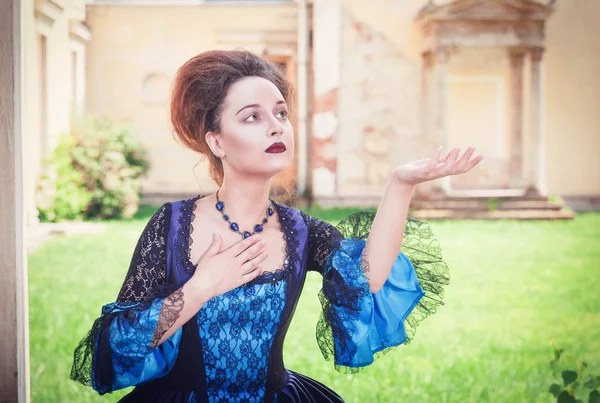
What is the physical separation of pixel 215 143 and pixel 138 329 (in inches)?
21.9

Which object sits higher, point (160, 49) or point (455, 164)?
point (160, 49)

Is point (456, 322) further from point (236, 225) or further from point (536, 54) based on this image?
point (536, 54)

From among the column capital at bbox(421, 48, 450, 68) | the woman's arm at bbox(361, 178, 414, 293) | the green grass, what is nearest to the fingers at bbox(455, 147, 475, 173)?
the woman's arm at bbox(361, 178, 414, 293)

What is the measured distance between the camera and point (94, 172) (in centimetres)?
1024

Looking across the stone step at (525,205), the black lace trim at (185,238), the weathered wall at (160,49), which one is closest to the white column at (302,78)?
the weathered wall at (160,49)

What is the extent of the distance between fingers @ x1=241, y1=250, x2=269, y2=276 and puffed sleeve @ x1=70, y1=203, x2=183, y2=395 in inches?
6.7

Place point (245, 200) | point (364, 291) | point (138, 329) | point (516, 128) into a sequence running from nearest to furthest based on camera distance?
point (138, 329), point (364, 291), point (245, 200), point (516, 128)

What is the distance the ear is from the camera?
2.00 m

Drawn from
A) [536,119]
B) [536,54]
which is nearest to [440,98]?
[536,119]

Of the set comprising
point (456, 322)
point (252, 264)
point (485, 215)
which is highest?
point (252, 264)

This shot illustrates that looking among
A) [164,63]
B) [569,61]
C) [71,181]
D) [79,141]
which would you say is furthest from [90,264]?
[569,61]

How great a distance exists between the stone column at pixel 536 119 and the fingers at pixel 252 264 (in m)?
10.6

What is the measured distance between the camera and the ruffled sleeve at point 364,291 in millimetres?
1901
